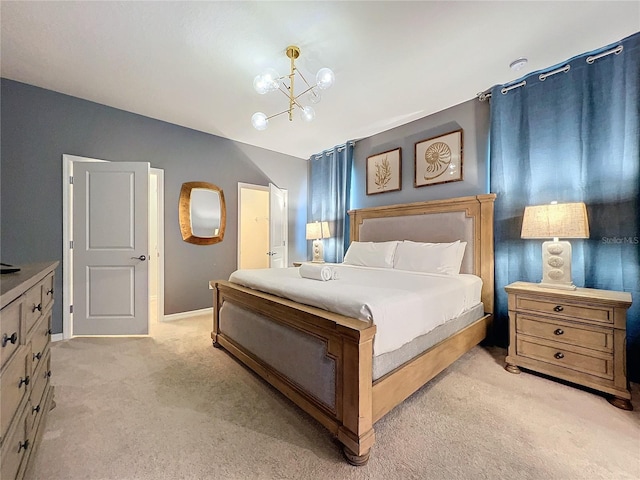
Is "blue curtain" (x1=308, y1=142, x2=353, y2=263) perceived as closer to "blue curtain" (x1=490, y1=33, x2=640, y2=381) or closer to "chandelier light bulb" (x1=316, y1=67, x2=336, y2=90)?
"blue curtain" (x1=490, y1=33, x2=640, y2=381)

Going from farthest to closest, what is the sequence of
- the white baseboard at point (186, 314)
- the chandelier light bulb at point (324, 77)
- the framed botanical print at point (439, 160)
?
the white baseboard at point (186, 314), the framed botanical print at point (439, 160), the chandelier light bulb at point (324, 77)

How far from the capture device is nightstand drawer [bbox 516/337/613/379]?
1.81 metres

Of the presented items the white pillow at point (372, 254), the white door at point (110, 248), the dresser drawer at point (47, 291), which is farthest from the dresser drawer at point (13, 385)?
the white pillow at point (372, 254)

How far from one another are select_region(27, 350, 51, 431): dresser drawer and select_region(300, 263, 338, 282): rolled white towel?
1.64 m

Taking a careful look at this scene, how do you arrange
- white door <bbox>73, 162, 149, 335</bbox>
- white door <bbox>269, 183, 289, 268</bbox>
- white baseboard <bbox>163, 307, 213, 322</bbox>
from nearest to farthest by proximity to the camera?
1. white door <bbox>73, 162, 149, 335</bbox>
2. white baseboard <bbox>163, 307, 213, 322</bbox>
3. white door <bbox>269, 183, 289, 268</bbox>

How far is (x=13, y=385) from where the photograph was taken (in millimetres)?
1007

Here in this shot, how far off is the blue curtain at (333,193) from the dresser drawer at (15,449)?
3.72m

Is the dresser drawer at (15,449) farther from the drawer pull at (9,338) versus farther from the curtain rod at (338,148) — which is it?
the curtain rod at (338,148)

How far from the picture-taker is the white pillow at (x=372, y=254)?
10.4ft

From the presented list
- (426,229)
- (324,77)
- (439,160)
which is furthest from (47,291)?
(439,160)

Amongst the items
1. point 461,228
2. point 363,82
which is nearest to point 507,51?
point 363,82

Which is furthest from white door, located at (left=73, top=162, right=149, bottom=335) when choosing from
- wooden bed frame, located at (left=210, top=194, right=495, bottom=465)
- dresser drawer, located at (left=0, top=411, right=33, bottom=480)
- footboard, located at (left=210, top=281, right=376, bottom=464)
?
footboard, located at (left=210, top=281, right=376, bottom=464)

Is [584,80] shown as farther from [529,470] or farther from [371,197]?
[529,470]

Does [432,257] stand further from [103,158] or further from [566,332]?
[103,158]
